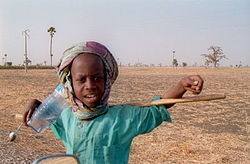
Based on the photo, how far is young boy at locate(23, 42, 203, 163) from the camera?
159 centimetres

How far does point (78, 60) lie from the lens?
1.62 meters

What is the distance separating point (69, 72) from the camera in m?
1.69

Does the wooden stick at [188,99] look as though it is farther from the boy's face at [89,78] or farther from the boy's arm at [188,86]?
the boy's face at [89,78]

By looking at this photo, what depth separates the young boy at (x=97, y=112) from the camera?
1.59 m

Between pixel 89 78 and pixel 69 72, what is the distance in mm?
165

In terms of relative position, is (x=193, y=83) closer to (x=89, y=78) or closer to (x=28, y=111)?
(x=89, y=78)

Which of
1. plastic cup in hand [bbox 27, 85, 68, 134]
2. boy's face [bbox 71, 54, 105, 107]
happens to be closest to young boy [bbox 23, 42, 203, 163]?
boy's face [bbox 71, 54, 105, 107]

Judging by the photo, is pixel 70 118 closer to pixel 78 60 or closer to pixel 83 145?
pixel 83 145

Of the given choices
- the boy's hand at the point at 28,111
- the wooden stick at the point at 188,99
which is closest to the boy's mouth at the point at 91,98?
the wooden stick at the point at 188,99

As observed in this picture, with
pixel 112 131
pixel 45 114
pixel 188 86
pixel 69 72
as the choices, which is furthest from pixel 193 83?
pixel 45 114

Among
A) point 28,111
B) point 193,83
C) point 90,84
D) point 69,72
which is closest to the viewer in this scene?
point 193,83

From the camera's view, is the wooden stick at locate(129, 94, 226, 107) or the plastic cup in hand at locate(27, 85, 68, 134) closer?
the wooden stick at locate(129, 94, 226, 107)

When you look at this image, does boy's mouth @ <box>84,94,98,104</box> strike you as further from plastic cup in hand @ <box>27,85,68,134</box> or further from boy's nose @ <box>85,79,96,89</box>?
plastic cup in hand @ <box>27,85,68,134</box>

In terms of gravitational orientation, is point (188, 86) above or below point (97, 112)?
above
